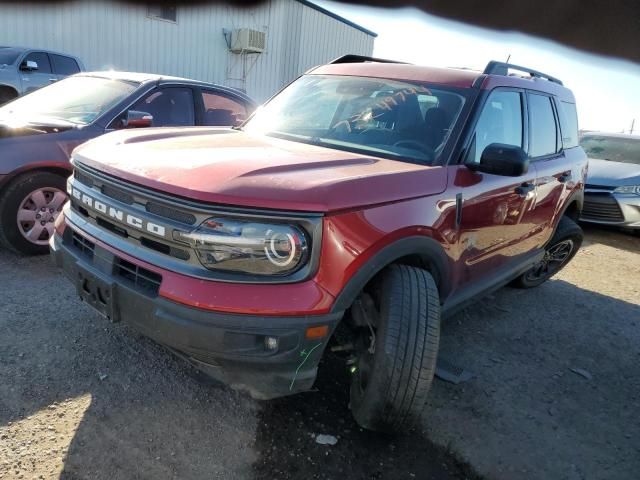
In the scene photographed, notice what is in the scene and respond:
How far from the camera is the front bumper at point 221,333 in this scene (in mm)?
2010

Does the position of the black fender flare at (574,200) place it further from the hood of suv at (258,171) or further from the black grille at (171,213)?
the black grille at (171,213)

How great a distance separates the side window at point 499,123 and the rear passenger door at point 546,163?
24 centimetres

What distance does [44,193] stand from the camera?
4.25 metres

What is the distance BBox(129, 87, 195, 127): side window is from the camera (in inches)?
193

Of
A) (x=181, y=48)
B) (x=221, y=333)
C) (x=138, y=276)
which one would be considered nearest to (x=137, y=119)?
(x=138, y=276)

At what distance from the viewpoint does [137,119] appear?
4461 mm

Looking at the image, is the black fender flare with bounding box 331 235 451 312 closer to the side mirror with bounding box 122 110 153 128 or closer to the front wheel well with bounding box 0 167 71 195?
the side mirror with bounding box 122 110 153 128

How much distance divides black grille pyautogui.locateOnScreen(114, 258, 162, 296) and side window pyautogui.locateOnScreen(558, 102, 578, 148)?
146 inches

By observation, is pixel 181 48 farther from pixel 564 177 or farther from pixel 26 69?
pixel 564 177

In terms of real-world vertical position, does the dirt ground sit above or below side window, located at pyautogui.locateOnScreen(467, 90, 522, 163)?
below

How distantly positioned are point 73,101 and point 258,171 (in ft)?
11.6

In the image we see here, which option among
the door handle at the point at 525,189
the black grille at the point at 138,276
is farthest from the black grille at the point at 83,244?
the door handle at the point at 525,189

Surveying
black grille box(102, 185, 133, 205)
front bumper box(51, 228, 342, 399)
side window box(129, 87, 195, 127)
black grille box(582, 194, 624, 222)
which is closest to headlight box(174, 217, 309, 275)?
front bumper box(51, 228, 342, 399)

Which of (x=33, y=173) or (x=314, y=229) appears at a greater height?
(x=314, y=229)
